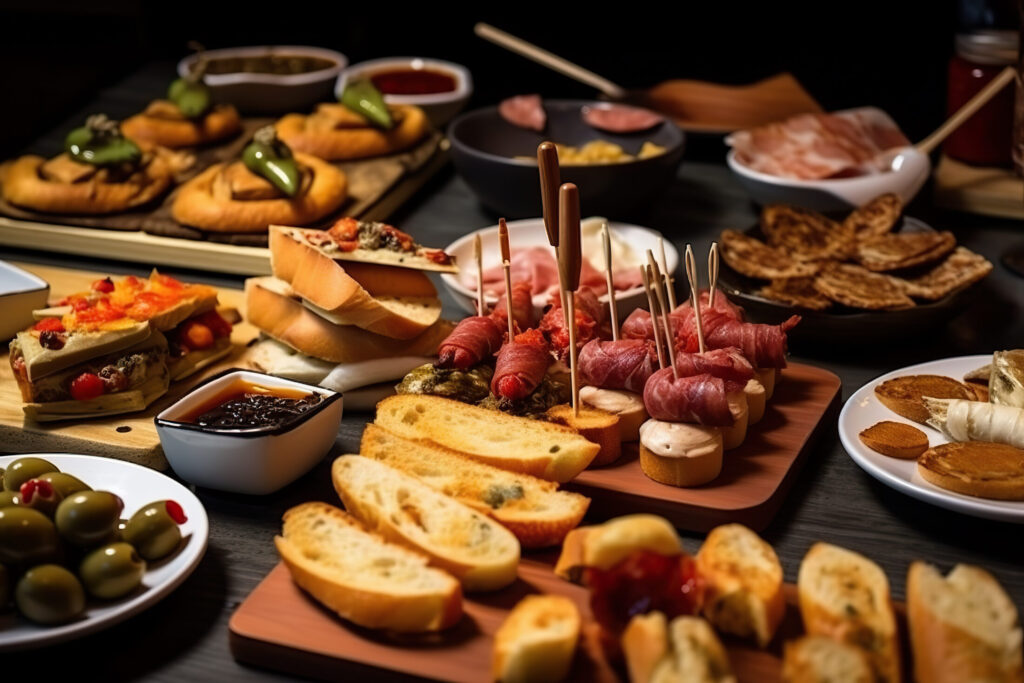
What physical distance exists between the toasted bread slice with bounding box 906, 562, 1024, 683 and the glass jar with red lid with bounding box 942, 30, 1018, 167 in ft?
7.35

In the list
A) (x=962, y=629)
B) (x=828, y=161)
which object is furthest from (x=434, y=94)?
(x=962, y=629)

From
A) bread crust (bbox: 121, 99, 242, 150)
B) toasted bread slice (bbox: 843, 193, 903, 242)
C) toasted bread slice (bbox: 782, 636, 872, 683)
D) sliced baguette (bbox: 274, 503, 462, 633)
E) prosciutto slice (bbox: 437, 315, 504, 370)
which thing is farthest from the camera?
bread crust (bbox: 121, 99, 242, 150)

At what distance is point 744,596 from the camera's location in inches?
62.1

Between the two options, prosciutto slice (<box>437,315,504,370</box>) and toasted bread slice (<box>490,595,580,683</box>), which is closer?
toasted bread slice (<box>490,595,580,683</box>)

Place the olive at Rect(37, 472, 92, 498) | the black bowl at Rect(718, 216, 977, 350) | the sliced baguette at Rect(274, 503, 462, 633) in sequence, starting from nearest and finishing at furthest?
the sliced baguette at Rect(274, 503, 462, 633)
the olive at Rect(37, 472, 92, 498)
the black bowl at Rect(718, 216, 977, 350)

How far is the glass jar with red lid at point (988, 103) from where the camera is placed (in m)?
3.35

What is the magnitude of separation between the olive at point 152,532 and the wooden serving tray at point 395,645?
0.53 ft

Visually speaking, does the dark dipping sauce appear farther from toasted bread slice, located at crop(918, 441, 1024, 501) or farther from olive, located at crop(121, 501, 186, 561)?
toasted bread slice, located at crop(918, 441, 1024, 501)

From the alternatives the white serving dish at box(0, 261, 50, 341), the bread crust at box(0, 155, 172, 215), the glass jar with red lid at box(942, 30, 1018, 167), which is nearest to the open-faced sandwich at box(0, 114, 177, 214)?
the bread crust at box(0, 155, 172, 215)

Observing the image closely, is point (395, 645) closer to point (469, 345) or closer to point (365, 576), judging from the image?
point (365, 576)

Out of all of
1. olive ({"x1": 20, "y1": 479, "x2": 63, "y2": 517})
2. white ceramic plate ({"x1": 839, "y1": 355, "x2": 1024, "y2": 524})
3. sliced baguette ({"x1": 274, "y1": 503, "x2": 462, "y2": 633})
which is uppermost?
olive ({"x1": 20, "y1": 479, "x2": 63, "y2": 517})

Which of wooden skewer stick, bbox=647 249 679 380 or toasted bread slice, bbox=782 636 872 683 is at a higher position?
wooden skewer stick, bbox=647 249 679 380

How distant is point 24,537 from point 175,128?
2257 millimetres

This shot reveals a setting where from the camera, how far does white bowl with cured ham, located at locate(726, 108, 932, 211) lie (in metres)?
3.15
